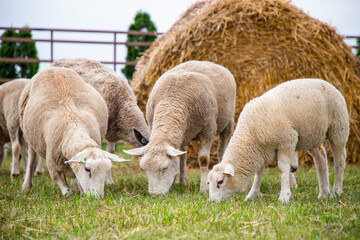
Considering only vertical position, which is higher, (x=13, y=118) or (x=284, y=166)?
(x=284, y=166)

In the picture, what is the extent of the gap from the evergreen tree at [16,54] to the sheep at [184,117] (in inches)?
264

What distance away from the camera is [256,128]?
167 inches

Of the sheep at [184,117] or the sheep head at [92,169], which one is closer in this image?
the sheep head at [92,169]

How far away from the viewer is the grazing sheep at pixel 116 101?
20.6 ft

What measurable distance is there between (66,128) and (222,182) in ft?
5.99

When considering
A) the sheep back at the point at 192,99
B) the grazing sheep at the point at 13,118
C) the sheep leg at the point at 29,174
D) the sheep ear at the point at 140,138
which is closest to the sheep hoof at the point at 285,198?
the sheep back at the point at 192,99

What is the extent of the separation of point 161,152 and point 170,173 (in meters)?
0.29

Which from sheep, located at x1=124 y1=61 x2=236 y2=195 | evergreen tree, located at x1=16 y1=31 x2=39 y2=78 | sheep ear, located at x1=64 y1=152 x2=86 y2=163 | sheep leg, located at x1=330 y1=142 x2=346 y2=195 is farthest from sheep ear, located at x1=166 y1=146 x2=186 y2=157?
evergreen tree, located at x1=16 y1=31 x2=39 y2=78

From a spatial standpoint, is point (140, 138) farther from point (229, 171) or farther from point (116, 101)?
point (229, 171)

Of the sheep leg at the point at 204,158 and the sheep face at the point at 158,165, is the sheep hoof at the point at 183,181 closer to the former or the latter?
the sheep leg at the point at 204,158

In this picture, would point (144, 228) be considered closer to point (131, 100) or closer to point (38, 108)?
point (38, 108)

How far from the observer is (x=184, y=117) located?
502 cm

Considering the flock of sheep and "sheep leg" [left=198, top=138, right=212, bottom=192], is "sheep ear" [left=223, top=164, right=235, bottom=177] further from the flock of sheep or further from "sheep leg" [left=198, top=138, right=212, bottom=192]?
"sheep leg" [left=198, top=138, right=212, bottom=192]

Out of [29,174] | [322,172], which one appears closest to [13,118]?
[29,174]
